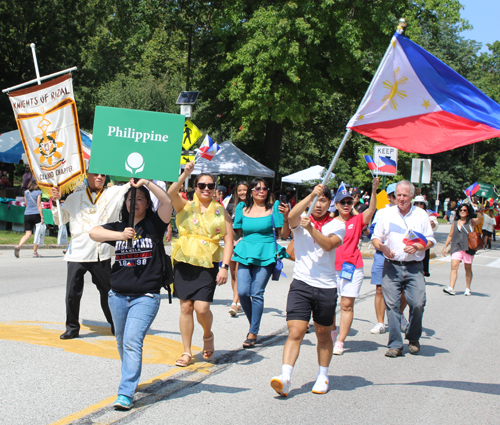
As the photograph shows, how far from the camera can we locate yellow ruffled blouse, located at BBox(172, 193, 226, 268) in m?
5.44

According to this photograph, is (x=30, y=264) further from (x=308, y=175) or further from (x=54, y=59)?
(x=54, y=59)

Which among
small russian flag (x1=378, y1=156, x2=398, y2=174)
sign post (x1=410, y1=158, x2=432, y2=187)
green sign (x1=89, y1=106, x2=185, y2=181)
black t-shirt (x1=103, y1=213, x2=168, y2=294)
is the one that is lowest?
black t-shirt (x1=103, y1=213, x2=168, y2=294)

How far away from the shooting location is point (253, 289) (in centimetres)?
659

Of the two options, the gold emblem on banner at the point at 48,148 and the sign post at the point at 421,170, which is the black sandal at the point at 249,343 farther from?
the sign post at the point at 421,170

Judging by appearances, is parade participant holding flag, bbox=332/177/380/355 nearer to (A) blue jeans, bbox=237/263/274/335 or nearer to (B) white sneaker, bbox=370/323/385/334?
(A) blue jeans, bbox=237/263/274/335

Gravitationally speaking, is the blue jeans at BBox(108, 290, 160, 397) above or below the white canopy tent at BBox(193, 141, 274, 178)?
below

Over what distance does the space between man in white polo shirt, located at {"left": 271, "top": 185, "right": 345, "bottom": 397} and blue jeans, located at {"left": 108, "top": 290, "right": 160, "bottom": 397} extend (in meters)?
1.20

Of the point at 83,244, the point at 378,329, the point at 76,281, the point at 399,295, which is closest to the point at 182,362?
the point at 76,281

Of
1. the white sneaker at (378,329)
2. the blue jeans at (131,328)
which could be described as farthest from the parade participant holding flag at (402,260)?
the blue jeans at (131,328)

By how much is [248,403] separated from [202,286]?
130 centimetres

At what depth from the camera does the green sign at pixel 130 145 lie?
4527mm

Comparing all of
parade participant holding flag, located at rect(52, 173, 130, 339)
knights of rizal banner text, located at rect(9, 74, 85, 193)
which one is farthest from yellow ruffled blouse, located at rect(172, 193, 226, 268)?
knights of rizal banner text, located at rect(9, 74, 85, 193)

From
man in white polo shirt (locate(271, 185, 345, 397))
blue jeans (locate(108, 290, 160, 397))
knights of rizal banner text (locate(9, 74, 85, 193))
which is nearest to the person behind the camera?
blue jeans (locate(108, 290, 160, 397))

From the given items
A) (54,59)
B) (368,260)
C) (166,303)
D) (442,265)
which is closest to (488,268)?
(442,265)
